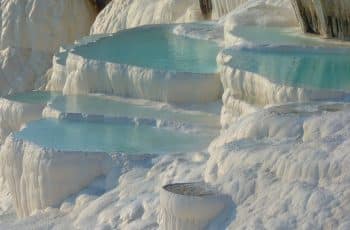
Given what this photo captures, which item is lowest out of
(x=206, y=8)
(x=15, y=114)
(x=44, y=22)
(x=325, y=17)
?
(x=15, y=114)

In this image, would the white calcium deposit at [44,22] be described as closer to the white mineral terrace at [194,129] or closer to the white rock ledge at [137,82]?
the white mineral terrace at [194,129]

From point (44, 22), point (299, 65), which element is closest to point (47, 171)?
point (299, 65)

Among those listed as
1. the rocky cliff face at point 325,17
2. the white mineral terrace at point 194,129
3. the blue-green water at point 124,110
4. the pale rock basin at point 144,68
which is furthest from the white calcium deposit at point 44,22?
the rocky cliff face at point 325,17

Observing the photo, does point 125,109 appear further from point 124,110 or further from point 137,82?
point 137,82

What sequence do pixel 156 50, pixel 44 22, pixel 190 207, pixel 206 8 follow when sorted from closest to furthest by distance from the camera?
pixel 190 207, pixel 156 50, pixel 206 8, pixel 44 22

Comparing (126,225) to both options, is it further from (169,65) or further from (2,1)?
(2,1)

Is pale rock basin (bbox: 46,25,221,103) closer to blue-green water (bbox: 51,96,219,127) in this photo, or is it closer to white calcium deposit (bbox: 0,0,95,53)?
blue-green water (bbox: 51,96,219,127)

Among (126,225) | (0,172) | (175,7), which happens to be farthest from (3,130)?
(126,225)
